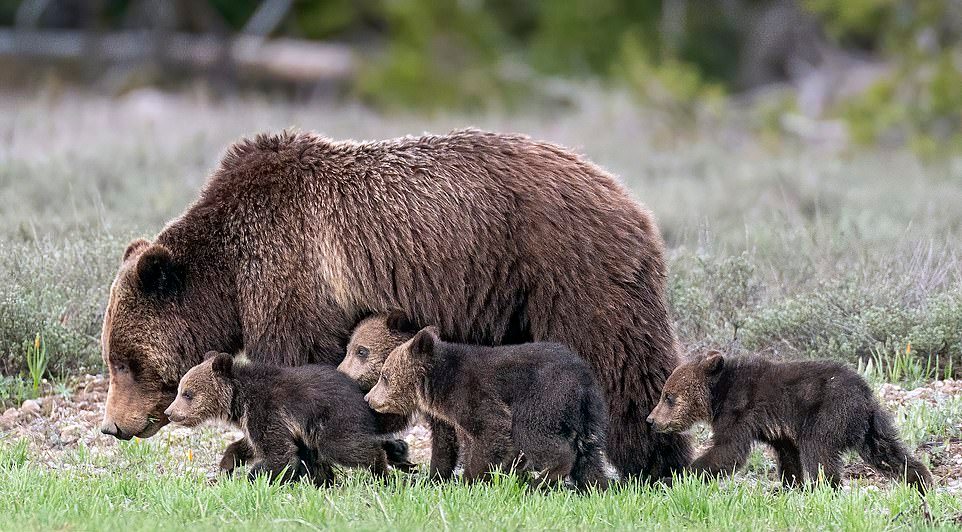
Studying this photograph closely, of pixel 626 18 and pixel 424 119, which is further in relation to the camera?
pixel 626 18

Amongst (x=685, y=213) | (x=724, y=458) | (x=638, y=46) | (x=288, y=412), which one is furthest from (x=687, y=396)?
(x=638, y=46)

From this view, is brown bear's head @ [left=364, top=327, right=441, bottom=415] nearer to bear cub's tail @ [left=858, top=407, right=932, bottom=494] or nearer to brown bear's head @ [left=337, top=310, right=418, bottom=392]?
brown bear's head @ [left=337, top=310, right=418, bottom=392]

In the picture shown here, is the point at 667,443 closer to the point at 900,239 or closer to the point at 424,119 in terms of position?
the point at 900,239

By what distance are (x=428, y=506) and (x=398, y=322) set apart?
122cm

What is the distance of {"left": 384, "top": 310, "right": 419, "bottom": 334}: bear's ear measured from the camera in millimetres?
6902

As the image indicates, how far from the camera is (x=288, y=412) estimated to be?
260 inches

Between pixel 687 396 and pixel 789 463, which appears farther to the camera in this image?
pixel 789 463

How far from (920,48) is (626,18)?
40.0 ft

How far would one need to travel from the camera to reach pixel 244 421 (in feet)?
22.1

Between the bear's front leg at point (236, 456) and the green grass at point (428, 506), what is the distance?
46 cm

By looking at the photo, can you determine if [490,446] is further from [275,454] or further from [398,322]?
[275,454]

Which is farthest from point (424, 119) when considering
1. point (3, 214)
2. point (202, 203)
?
point (202, 203)

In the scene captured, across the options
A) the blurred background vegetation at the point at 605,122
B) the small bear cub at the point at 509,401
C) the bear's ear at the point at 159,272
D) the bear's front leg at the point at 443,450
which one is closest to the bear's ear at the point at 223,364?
the bear's ear at the point at 159,272

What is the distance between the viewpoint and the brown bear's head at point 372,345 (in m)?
6.84
